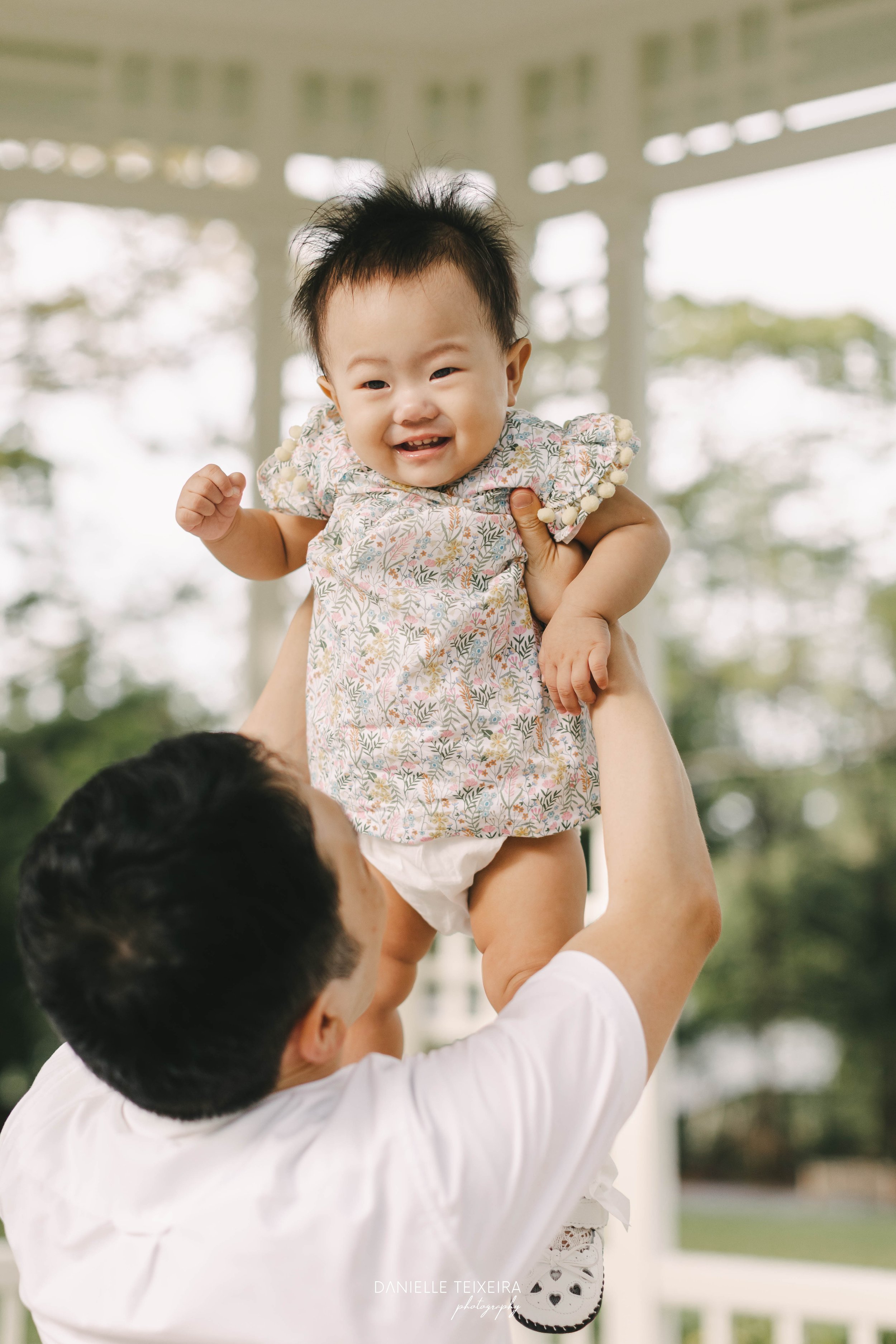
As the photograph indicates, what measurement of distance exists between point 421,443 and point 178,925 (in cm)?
53

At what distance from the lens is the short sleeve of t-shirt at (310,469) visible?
115 cm

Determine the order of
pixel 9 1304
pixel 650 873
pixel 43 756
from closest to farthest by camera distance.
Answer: pixel 650 873 < pixel 9 1304 < pixel 43 756

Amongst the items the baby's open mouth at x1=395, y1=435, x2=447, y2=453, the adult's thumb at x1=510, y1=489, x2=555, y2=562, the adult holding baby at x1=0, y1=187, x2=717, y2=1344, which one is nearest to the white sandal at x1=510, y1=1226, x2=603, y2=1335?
the adult holding baby at x1=0, y1=187, x2=717, y2=1344

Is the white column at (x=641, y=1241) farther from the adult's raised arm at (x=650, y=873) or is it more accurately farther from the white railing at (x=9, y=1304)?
the adult's raised arm at (x=650, y=873)

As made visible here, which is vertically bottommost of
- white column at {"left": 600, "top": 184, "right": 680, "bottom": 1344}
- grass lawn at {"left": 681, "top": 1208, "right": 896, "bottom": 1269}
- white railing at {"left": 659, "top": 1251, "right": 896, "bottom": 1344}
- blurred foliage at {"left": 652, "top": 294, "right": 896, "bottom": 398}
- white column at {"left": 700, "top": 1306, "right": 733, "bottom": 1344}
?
grass lawn at {"left": 681, "top": 1208, "right": 896, "bottom": 1269}

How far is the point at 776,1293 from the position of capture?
2.53 metres

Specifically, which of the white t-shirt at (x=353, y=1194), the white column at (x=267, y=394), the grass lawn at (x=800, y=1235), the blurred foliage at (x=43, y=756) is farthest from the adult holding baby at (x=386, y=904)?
the grass lawn at (x=800, y=1235)

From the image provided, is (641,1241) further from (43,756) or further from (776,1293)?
(43,756)

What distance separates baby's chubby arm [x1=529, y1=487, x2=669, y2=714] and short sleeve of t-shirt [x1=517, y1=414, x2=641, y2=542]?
3 cm

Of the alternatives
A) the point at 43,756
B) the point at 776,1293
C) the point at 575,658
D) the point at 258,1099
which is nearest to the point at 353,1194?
the point at 258,1099

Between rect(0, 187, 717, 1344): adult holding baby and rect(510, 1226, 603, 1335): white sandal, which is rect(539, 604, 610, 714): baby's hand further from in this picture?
rect(510, 1226, 603, 1335): white sandal

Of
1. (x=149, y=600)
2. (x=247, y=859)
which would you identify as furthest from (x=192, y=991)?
(x=149, y=600)

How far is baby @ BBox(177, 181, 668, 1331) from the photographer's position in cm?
105

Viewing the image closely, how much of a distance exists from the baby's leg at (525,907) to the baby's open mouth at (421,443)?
375 millimetres
